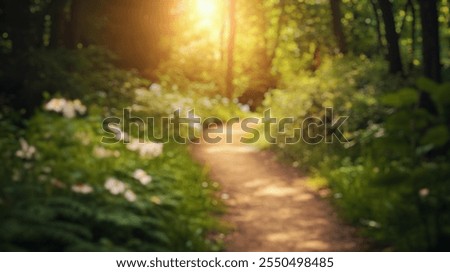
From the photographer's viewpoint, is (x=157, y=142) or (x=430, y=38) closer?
(x=430, y=38)

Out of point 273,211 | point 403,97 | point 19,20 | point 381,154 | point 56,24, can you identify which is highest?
point 56,24

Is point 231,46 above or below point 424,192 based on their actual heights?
above

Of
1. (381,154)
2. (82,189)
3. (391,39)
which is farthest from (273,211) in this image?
(391,39)

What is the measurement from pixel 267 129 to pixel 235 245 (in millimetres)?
8144

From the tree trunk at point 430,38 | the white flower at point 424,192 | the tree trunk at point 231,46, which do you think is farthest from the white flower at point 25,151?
the tree trunk at point 231,46

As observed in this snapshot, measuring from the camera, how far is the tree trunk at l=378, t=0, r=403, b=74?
42.0 feet

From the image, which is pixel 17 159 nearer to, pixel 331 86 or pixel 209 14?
pixel 331 86

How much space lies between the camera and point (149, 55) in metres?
19.0

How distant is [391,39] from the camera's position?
13.0m

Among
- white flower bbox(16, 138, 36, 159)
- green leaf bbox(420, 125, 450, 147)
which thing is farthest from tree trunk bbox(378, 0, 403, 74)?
white flower bbox(16, 138, 36, 159)

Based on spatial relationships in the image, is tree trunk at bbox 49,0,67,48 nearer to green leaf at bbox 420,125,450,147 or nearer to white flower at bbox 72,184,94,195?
white flower at bbox 72,184,94,195

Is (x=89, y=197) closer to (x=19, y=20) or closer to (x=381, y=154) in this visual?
(x=381, y=154)

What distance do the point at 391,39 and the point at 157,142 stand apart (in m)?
5.93
